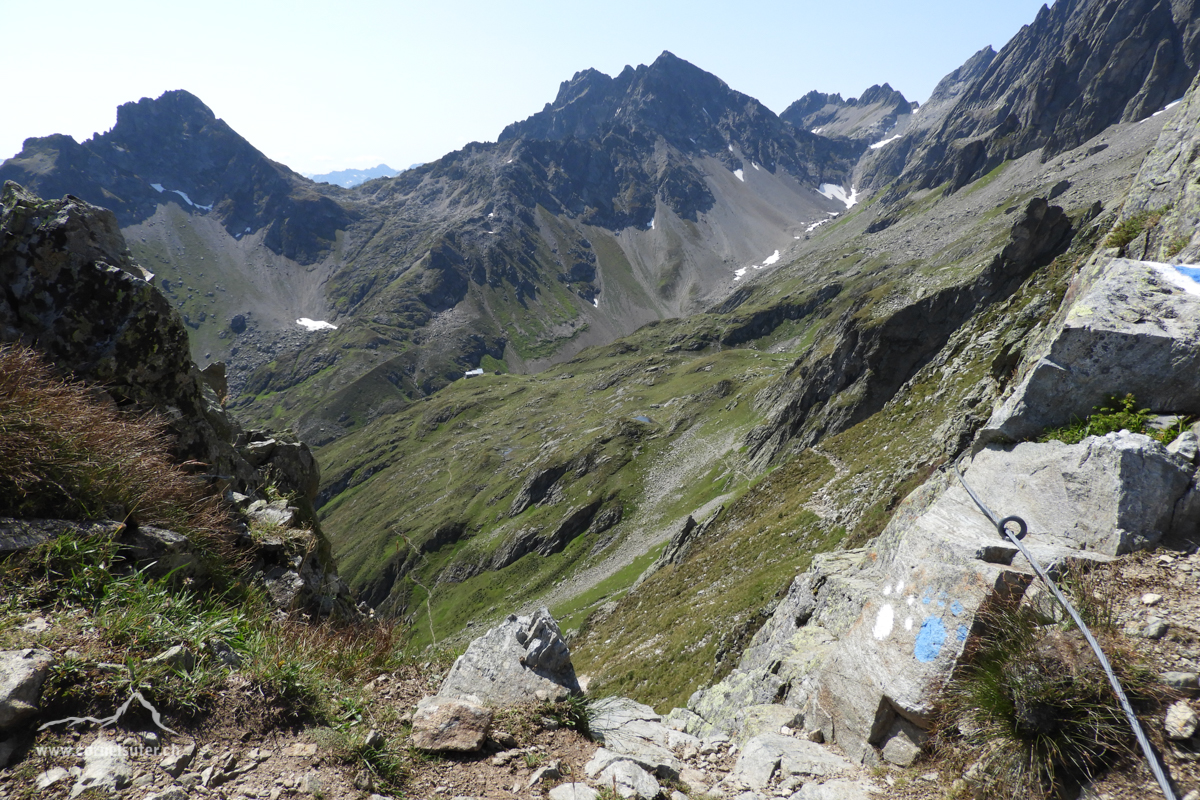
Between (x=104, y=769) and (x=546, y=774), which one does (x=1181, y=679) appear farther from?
(x=104, y=769)

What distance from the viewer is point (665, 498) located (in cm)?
10194

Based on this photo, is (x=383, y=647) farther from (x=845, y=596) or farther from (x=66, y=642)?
(x=845, y=596)

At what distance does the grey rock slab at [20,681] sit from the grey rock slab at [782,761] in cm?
863

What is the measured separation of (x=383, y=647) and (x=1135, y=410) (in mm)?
13079

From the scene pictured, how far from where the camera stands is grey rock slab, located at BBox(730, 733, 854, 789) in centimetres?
827

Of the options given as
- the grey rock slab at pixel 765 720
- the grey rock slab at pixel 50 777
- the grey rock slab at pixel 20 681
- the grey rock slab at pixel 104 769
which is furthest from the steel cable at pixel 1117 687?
the grey rock slab at pixel 20 681

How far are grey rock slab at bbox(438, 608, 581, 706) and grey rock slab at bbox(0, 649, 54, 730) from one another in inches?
184

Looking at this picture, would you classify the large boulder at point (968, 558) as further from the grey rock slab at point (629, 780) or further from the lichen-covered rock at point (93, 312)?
the lichen-covered rock at point (93, 312)

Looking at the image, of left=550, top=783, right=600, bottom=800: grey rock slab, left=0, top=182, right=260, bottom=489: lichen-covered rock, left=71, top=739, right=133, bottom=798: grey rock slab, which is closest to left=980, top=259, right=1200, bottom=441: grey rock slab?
left=550, top=783, right=600, bottom=800: grey rock slab

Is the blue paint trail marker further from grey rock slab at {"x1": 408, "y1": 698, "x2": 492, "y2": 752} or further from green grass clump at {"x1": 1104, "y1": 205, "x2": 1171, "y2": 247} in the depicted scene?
green grass clump at {"x1": 1104, "y1": 205, "x2": 1171, "y2": 247}

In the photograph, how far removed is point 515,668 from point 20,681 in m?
5.97

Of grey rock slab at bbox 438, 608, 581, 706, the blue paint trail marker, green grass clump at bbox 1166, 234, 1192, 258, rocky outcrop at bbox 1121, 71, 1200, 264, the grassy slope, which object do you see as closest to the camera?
the blue paint trail marker

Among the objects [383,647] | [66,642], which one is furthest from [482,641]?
[66,642]

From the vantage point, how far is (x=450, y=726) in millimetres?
6773
